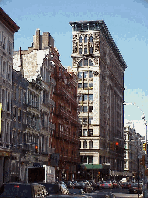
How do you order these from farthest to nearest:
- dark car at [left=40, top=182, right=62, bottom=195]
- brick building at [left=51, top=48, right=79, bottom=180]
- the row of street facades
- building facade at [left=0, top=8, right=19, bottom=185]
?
brick building at [left=51, top=48, right=79, bottom=180] < the row of street facades < building facade at [left=0, top=8, right=19, bottom=185] < dark car at [left=40, top=182, right=62, bottom=195]

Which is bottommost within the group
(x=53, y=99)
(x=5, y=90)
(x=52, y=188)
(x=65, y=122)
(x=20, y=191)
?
(x=52, y=188)

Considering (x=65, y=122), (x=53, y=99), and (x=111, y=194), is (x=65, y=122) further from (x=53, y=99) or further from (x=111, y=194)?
(x=111, y=194)

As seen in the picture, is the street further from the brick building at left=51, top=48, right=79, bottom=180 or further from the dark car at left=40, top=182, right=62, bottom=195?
the brick building at left=51, top=48, right=79, bottom=180

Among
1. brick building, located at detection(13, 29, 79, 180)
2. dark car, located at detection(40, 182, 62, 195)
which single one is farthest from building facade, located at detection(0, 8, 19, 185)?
dark car, located at detection(40, 182, 62, 195)

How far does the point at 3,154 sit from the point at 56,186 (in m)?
27.8

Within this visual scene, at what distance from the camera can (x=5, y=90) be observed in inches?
2254

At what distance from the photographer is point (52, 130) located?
7900 centimetres

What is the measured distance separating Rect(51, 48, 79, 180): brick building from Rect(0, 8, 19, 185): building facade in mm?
22055

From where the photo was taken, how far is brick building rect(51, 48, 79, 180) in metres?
82.3

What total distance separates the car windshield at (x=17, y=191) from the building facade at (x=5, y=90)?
3127 centimetres

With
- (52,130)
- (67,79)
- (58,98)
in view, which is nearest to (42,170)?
(52,130)

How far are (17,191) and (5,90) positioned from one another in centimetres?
3520

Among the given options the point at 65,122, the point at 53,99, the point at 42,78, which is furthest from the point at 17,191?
the point at 65,122

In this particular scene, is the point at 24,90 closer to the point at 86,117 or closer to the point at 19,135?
the point at 19,135
